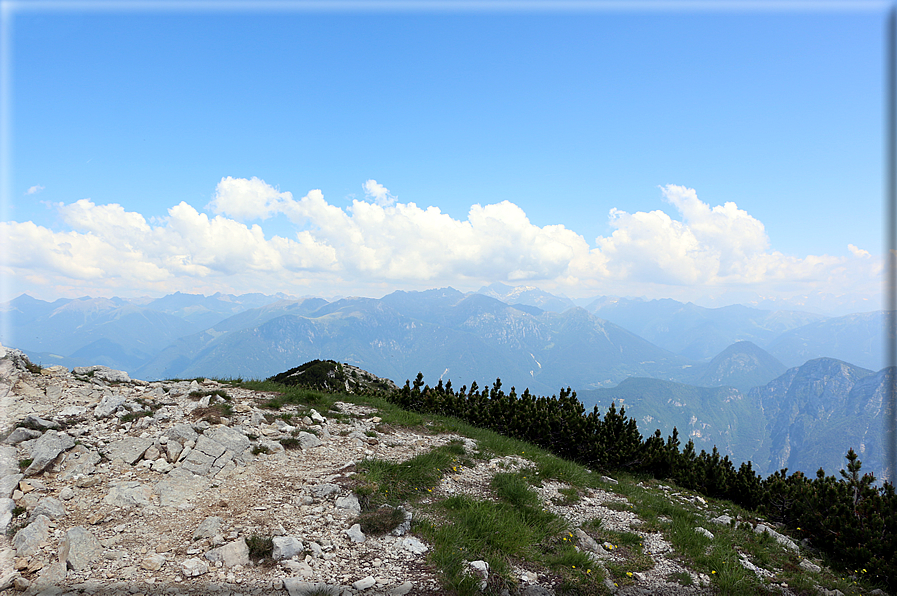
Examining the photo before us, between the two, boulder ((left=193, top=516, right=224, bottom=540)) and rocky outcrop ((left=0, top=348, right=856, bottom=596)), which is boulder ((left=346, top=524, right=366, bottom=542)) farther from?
boulder ((left=193, top=516, right=224, bottom=540))

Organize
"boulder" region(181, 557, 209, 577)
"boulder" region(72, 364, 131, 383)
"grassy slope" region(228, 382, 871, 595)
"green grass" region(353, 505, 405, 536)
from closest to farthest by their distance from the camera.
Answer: "boulder" region(181, 557, 209, 577) → "grassy slope" region(228, 382, 871, 595) → "green grass" region(353, 505, 405, 536) → "boulder" region(72, 364, 131, 383)

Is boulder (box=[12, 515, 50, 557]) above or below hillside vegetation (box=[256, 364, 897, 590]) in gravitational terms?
above

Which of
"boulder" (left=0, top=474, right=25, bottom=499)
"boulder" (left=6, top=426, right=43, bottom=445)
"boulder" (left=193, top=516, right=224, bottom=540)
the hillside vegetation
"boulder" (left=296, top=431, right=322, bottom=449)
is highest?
"boulder" (left=6, top=426, right=43, bottom=445)

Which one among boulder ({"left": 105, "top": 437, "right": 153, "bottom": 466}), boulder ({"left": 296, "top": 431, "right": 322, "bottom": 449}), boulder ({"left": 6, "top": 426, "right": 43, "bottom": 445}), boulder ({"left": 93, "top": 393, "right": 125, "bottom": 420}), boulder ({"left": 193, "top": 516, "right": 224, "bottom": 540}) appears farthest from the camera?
Answer: boulder ({"left": 296, "top": 431, "right": 322, "bottom": 449})

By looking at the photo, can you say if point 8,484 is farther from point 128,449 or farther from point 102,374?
point 102,374

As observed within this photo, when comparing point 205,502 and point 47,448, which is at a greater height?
point 47,448

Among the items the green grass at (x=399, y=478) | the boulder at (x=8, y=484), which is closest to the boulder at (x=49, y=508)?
the boulder at (x=8, y=484)

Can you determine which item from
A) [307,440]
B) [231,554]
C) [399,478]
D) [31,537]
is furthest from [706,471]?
[31,537]

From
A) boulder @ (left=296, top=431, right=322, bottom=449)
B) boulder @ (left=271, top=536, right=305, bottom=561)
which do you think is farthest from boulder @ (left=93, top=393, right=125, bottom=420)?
boulder @ (left=271, top=536, right=305, bottom=561)

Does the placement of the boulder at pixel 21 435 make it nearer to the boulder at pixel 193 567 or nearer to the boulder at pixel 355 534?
the boulder at pixel 193 567

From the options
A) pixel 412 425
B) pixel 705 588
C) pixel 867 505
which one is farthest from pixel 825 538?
pixel 412 425

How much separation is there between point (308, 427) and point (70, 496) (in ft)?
19.6

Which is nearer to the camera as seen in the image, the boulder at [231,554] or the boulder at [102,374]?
the boulder at [231,554]

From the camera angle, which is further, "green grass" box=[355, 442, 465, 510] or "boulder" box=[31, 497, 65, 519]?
"green grass" box=[355, 442, 465, 510]
